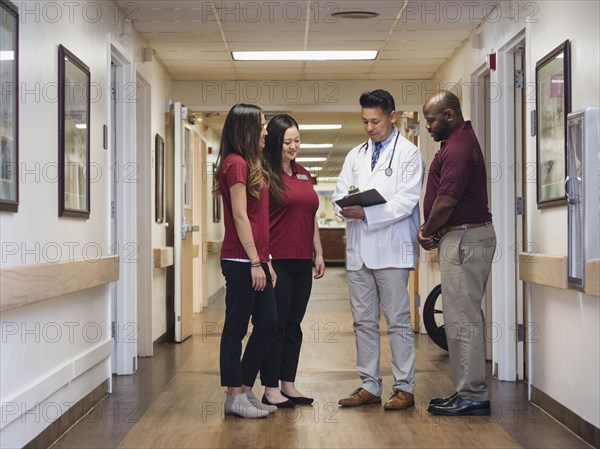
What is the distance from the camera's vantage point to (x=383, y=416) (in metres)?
4.24

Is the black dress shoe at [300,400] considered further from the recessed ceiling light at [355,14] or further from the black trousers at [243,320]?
the recessed ceiling light at [355,14]

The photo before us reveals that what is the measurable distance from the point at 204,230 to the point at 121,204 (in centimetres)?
545

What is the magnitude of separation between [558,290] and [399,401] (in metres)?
0.95

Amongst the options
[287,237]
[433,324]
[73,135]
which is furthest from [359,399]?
[433,324]

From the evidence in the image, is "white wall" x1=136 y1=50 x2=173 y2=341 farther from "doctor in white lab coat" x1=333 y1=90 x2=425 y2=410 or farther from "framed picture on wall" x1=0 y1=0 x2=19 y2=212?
"framed picture on wall" x1=0 y1=0 x2=19 y2=212

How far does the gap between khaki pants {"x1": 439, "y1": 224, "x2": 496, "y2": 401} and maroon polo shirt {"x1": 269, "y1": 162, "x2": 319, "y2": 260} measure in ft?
2.28

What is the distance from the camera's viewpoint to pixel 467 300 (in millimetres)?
4211

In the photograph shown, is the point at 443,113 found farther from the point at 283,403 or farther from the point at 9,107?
the point at 9,107

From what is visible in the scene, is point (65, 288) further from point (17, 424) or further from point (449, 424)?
point (449, 424)

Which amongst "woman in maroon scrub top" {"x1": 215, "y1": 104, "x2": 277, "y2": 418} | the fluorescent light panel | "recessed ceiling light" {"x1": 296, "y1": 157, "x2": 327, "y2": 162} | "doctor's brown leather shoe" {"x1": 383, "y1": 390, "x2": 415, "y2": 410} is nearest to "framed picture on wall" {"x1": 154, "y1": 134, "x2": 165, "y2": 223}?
the fluorescent light panel

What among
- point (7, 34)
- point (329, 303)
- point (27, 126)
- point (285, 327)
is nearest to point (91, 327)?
point (285, 327)

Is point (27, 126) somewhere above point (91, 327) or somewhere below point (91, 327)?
above

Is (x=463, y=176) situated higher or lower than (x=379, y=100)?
lower

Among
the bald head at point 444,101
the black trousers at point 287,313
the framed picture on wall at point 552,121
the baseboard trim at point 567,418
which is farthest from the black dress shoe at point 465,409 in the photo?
the bald head at point 444,101
